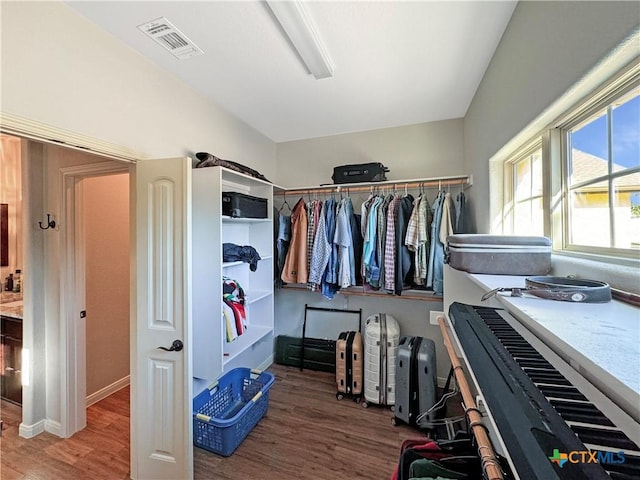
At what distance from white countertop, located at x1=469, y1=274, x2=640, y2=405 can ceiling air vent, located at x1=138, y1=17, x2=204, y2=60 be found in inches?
78.7

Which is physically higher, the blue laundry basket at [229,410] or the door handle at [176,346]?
the door handle at [176,346]

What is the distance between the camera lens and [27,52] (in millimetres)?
1133

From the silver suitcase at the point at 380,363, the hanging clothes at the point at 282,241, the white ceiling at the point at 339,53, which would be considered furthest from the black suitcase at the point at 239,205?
the silver suitcase at the point at 380,363

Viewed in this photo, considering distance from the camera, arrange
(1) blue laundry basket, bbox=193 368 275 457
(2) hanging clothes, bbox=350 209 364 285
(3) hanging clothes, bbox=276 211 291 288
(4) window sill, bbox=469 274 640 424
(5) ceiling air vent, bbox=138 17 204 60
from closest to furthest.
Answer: (4) window sill, bbox=469 274 640 424
(5) ceiling air vent, bbox=138 17 204 60
(1) blue laundry basket, bbox=193 368 275 457
(2) hanging clothes, bbox=350 209 364 285
(3) hanging clothes, bbox=276 211 291 288

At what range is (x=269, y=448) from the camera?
188 centimetres

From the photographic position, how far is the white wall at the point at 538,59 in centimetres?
73

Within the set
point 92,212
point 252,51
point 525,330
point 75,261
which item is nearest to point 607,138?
point 525,330

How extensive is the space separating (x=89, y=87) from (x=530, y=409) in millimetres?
2153

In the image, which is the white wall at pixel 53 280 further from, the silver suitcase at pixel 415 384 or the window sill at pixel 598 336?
the window sill at pixel 598 336

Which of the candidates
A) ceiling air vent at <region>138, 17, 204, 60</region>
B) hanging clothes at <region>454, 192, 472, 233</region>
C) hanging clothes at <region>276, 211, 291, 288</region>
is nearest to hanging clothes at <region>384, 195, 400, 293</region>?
hanging clothes at <region>454, 192, 472, 233</region>

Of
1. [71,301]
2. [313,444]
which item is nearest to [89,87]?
[71,301]

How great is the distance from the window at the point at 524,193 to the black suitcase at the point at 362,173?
1.07m

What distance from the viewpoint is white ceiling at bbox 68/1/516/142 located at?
131 cm

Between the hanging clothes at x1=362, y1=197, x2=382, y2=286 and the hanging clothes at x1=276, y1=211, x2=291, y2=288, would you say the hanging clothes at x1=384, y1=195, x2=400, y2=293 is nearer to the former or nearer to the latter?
the hanging clothes at x1=362, y1=197, x2=382, y2=286
